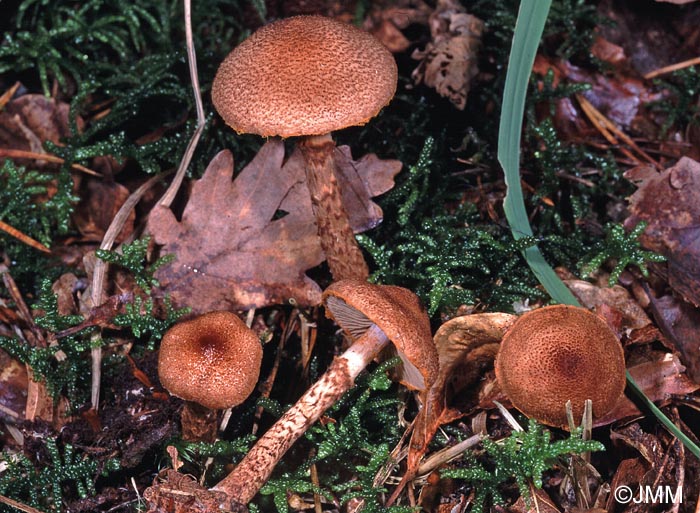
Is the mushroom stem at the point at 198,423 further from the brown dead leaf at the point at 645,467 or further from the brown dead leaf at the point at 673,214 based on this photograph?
the brown dead leaf at the point at 673,214

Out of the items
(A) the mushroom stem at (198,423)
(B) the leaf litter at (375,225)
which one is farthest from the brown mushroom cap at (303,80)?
(A) the mushroom stem at (198,423)

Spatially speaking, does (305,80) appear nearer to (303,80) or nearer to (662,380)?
(303,80)

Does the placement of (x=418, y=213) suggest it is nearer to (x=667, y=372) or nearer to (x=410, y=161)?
(x=410, y=161)

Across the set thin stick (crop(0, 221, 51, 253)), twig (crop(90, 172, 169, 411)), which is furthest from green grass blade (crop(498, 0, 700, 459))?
thin stick (crop(0, 221, 51, 253))

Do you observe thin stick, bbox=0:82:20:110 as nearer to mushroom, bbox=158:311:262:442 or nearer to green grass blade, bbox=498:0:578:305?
mushroom, bbox=158:311:262:442

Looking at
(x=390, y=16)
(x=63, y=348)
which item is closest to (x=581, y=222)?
(x=390, y=16)

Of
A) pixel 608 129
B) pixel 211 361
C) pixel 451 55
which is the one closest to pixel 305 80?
pixel 211 361

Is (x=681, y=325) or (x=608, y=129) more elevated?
(x=608, y=129)
